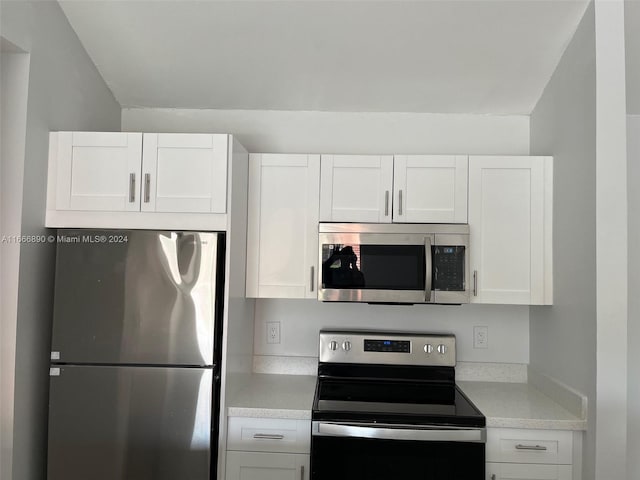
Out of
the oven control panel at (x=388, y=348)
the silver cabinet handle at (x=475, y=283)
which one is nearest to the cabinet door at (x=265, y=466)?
the oven control panel at (x=388, y=348)

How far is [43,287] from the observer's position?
212 centimetres

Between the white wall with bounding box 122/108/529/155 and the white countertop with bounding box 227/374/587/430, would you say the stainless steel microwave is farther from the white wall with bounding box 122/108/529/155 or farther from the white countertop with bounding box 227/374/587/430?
the white wall with bounding box 122/108/529/155

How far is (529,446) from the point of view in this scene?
2062 millimetres

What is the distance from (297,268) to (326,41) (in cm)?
111

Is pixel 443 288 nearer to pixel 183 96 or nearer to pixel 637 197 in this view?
pixel 637 197

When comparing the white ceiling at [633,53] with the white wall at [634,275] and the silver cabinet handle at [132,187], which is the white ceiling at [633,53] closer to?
the white wall at [634,275]

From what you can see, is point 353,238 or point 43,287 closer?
point 43,287

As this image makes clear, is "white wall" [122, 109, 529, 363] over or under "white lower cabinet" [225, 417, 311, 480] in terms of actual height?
over

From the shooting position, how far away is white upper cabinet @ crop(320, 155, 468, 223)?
95.7 inches

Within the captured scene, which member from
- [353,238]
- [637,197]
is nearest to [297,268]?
[353,238]

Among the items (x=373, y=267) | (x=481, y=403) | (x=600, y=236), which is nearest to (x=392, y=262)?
(x=373, y=267)

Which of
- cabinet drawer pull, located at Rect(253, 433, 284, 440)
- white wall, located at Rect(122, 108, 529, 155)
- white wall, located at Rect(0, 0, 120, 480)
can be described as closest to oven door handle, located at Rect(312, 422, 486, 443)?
cabinet drawer pull, located at Rect(253, 433, 284, 440)

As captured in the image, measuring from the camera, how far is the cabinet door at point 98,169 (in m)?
2.13

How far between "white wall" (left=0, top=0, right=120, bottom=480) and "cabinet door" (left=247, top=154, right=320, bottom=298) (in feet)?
3.04
